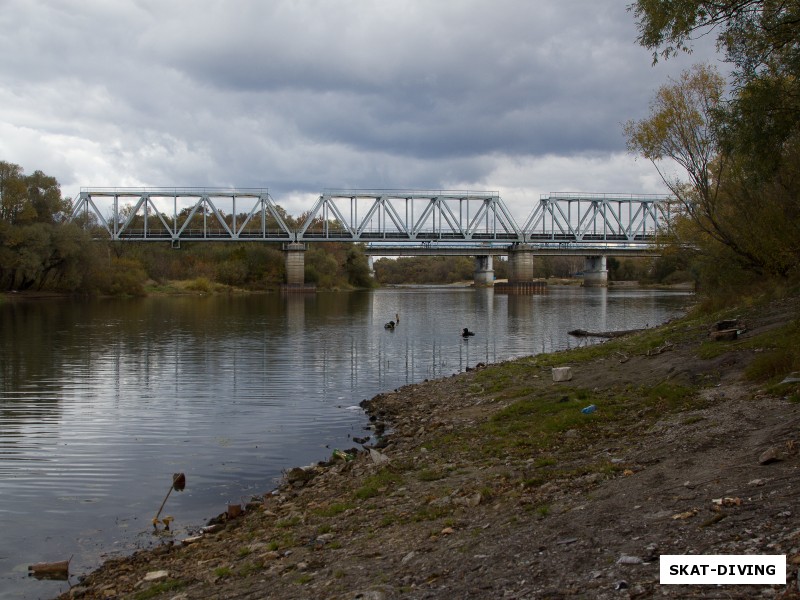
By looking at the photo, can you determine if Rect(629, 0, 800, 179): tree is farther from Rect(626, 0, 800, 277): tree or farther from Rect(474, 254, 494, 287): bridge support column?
Rect(474, 254, 494, 287): bridge support column

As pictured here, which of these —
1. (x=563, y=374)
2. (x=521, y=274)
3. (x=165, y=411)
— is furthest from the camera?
(x=521, y=274)

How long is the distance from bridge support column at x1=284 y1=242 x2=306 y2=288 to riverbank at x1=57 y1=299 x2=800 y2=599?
11604 cm

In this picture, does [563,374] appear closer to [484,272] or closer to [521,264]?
[521,264]

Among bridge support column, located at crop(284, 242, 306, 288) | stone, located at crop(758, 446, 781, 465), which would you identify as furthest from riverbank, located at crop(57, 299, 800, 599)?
bridge support column, located at crop(284, 242, 306, 288)

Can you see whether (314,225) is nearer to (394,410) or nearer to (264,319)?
(264,319)

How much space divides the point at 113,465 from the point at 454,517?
965 centimetres

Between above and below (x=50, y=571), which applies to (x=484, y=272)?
above

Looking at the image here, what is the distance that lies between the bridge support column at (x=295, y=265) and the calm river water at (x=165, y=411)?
7959cm

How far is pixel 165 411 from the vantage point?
71.8 feet

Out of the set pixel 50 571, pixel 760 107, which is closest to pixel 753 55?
pixel 760 107

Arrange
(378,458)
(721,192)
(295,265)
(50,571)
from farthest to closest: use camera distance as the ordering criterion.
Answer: (295,265), (721,192), (378,458), (50,571)

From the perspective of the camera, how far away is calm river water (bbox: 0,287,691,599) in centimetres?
1241

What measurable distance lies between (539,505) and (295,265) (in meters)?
126

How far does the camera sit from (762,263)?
29.2 metres
